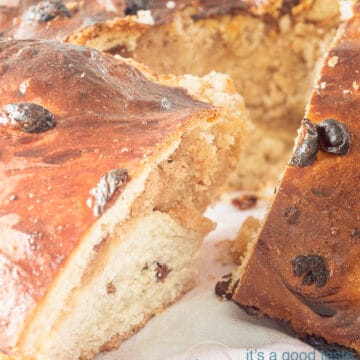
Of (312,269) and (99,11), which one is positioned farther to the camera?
(99,11)

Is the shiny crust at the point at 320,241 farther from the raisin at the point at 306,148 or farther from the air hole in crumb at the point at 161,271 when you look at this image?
the air hole in crumb at the point at 161,271

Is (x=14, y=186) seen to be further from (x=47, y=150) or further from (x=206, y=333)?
(x=206, y=333)

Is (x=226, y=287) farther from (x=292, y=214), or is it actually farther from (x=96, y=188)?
(x=96, y=188)

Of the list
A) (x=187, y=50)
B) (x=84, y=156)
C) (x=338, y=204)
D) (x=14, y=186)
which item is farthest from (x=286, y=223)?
(x=187, y=50)

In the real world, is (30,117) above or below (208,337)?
above

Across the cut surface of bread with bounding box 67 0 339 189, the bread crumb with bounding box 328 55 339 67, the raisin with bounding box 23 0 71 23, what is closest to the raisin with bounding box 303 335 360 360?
the bread crumb with bounding box 328 55 339 67

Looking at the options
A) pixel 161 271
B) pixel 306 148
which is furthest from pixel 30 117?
pixel 306 148
